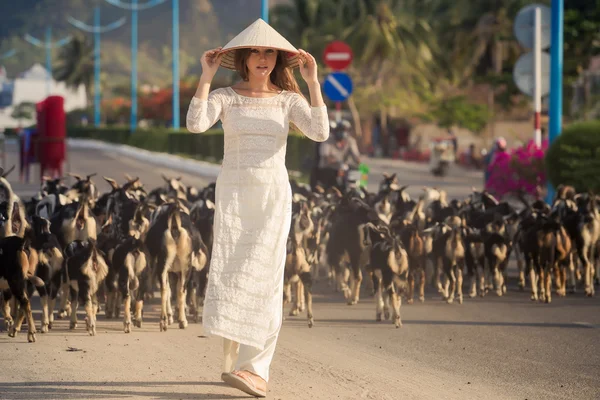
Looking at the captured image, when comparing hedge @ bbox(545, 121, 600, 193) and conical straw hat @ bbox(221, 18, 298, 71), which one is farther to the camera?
hedge @ bbox(545, 121, 600, 193)

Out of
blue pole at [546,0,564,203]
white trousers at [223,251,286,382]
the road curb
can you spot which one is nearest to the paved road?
white trousers at [223,251,286,382]

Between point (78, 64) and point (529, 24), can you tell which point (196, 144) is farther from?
point (78, 64)

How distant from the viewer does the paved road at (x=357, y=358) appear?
8438mm

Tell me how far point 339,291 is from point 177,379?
6210 millimetres

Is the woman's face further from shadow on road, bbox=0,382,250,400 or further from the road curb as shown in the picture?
the road curb

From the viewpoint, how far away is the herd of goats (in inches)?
452

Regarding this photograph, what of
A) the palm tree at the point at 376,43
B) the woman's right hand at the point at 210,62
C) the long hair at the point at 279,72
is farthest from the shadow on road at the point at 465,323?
the palm tree at the point at 376,43

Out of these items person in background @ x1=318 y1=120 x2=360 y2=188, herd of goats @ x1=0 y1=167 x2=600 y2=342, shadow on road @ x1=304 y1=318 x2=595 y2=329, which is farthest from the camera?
person in background @ x1=318 y1=120 x2=360 y2=188

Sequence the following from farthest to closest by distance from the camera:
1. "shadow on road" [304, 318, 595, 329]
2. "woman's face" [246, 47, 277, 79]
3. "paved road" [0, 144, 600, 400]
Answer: "shadow on road" [304, 318, 595, 329] < "paved road" [0, 144, 600, 400] < "woman's face" [246, 47, 277, 79]

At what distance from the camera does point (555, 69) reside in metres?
20.5

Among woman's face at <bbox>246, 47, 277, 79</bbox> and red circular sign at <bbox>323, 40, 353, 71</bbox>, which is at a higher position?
red circular sign at <bbox>323, 40, 353, 71</bbox>

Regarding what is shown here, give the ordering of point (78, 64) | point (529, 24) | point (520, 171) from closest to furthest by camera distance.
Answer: point (529, 24) → point (520, 171) → point (78, 64)

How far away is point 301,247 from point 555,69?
30.6ft

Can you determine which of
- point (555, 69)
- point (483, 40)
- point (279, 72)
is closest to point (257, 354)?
point (279, 72)
